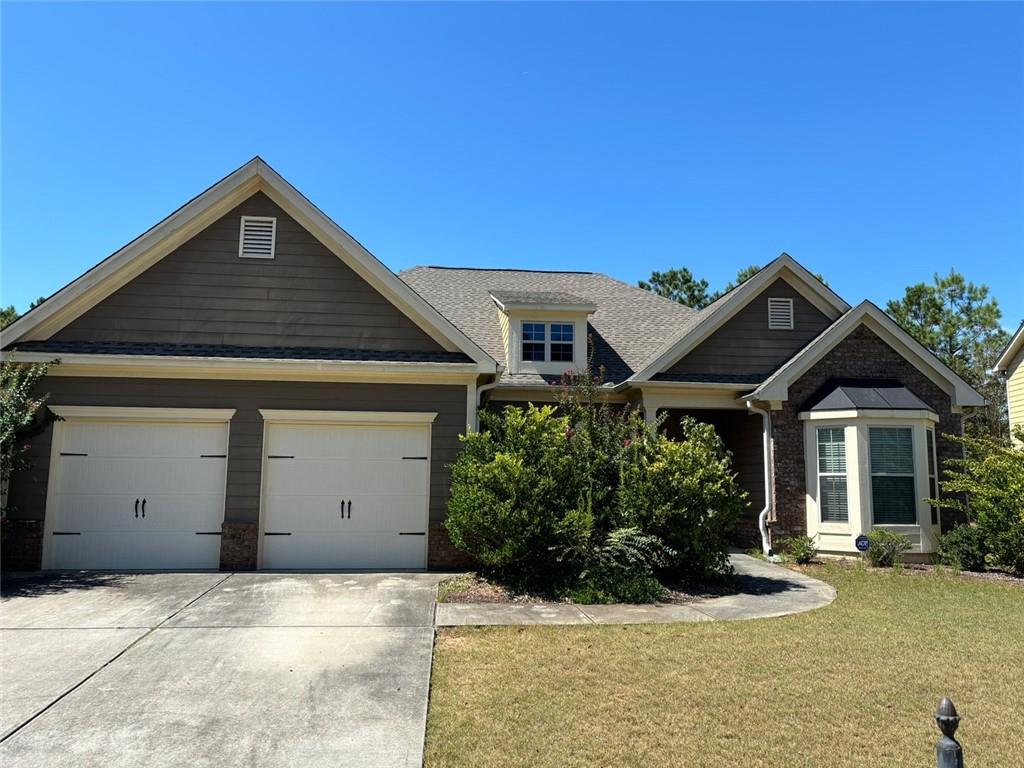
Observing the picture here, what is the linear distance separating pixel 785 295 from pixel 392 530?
9.81m

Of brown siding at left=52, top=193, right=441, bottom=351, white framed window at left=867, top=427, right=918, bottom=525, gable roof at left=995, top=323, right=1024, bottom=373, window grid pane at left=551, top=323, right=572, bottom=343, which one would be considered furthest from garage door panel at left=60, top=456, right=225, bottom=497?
gable roof at left=995, top=323, right=1024, bottom=373

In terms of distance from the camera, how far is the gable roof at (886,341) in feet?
43.7

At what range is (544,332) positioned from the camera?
48.7 ft

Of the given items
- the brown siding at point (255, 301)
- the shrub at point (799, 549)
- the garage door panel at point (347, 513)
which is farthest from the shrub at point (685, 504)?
the brown siding at point (255, 301)

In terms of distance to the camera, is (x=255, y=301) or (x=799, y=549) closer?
(x=255, y=301)

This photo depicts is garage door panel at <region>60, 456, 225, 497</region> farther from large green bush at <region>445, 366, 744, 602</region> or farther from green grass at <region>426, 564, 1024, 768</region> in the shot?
green grass at <region>426, 564, 1024, 768</region>

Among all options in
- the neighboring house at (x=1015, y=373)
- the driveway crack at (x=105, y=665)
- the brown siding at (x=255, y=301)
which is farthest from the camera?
the neighboring house at (x=1015, y=373)

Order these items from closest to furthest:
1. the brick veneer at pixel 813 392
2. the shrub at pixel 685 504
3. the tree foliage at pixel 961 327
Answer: the shrub at pixel 685 504, the brick veneer at pixel 813 392, the tree foliage at pixel 961 327

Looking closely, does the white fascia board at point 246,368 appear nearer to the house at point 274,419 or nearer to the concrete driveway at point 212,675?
the house at point 274,419

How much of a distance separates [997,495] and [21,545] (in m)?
15.8

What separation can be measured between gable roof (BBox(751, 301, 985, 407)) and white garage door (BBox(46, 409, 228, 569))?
10360mm

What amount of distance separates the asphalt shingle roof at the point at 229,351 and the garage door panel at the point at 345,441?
3.95 feet

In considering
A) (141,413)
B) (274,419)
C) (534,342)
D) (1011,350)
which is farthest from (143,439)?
(1011,350)

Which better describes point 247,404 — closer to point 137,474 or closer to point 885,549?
point 137,474
